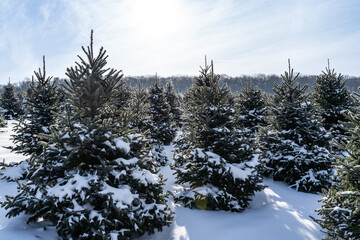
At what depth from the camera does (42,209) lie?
4.43 metres

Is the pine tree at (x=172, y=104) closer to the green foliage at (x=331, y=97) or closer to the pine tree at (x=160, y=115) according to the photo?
the pine tree at (x=160, y=115)

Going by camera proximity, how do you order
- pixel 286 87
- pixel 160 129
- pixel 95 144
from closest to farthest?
pixel 95 144
pixel 286 87
pixel 160 129

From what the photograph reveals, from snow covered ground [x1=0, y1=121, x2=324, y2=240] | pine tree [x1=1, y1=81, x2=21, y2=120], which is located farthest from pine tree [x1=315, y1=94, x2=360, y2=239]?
pine tree [x1=1, y1=81, x2=21, y2=120]

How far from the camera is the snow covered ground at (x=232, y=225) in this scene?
456cm

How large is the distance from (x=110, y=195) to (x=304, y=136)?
8.60 m

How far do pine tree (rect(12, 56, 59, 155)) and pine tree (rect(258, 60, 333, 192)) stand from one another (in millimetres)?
9599

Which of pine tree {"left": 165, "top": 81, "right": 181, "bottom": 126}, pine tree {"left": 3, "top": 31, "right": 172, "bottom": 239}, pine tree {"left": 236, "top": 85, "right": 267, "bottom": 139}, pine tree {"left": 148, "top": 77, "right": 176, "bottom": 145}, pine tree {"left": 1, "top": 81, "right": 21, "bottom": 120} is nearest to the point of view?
pine tree {"left": 3, "top": 31, "right": 172, "bottom": 239}

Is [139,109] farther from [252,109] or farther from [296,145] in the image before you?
[252,109]

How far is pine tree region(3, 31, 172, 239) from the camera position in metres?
4.19

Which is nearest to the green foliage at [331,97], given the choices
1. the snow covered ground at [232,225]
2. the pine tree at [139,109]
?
the snow covered ground at [232,225]

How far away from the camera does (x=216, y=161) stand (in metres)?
6.49

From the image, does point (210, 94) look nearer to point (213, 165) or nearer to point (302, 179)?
point (213, 165)

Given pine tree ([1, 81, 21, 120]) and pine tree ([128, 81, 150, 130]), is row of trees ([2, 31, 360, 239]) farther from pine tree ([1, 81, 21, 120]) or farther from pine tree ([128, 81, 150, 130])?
pine tree ([1, 81, 21, 120])

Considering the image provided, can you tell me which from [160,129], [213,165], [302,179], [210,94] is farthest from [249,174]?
[160,129]
